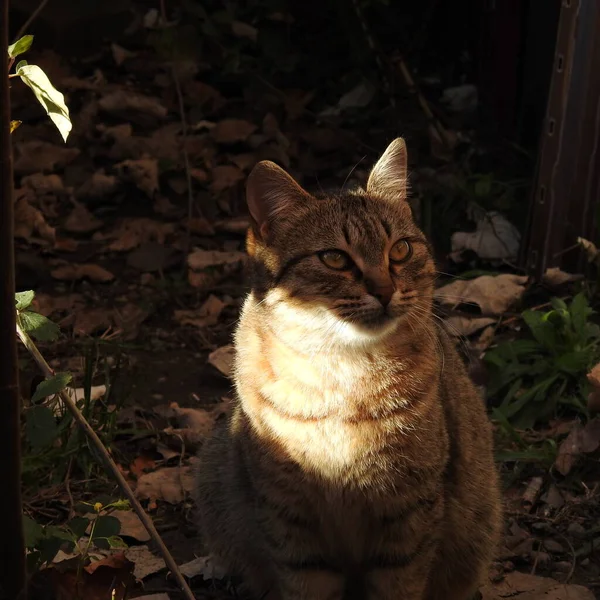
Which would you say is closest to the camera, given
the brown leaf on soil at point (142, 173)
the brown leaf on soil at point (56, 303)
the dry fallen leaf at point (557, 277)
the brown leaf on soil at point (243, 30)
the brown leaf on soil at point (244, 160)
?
the dry fallen leaf at point (557, 277)

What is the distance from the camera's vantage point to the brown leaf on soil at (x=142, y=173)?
19.1 feet

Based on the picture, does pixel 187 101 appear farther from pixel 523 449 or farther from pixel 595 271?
pixel 523 449

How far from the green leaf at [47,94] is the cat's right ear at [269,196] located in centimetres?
83

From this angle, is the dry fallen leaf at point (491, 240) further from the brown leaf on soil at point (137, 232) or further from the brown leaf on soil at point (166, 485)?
the brown leaf on soil at point (166, 485)

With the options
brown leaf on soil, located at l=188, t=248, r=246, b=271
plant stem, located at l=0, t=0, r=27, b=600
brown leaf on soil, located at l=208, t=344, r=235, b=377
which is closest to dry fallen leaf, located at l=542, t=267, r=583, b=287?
brown leaf on soil, located at l=208, t=344, r=235, b=377

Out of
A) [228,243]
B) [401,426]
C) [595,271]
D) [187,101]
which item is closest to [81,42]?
[187,101]

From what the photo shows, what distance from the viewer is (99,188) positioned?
589cm

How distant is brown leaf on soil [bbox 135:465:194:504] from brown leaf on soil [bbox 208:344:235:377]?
74 cm

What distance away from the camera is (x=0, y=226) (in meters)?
1.91

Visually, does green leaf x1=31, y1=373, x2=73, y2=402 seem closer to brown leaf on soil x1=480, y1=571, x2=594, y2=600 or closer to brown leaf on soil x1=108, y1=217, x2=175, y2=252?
brown leaf on soil x1=480, y1=571, x2=594, y2=600

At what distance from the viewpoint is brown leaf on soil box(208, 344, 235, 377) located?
4414 millimetres

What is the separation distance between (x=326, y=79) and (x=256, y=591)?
14.9ft

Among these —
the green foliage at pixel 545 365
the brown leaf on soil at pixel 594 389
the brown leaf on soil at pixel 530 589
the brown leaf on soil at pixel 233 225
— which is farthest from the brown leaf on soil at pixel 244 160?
the brown leaf on soil at pixel 530 589

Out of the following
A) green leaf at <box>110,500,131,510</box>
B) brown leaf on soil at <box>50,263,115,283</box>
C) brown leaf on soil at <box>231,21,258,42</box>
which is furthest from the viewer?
brown leaf on soil at <box>231,21,258,42</box>
